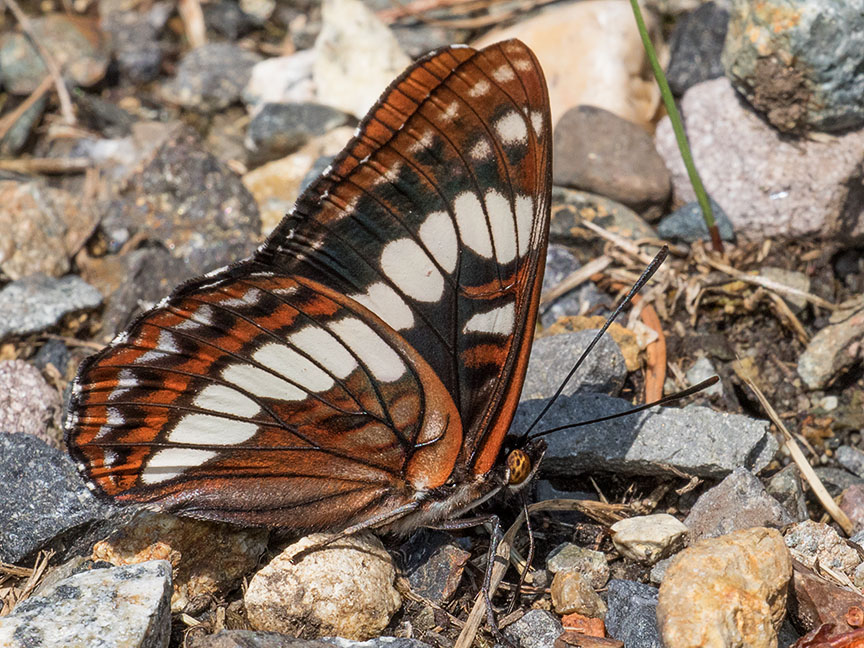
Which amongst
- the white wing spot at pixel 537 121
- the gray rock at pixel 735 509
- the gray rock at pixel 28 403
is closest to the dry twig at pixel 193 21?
the gray rock at pixel 28 403

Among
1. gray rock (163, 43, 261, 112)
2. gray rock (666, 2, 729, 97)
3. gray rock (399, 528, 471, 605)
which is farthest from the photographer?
gray rock (163, 43, 261, 112)

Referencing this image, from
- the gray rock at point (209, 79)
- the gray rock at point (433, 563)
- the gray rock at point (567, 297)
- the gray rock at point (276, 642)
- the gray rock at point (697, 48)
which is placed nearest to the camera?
the gray rock at point (276, 642)

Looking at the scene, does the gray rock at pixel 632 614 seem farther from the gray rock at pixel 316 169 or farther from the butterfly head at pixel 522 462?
the gray rock at pixel 316 169

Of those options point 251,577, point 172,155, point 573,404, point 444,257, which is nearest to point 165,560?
point 251,577

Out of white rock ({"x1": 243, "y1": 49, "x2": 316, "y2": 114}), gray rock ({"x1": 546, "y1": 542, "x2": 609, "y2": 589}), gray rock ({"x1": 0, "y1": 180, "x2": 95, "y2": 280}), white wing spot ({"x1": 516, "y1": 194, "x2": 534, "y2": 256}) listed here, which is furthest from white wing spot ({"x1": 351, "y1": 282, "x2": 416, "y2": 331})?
white rock ({"x1": 243, "y1": 49, "x2": 316, "y2": 114})

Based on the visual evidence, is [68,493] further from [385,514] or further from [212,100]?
[212,100]

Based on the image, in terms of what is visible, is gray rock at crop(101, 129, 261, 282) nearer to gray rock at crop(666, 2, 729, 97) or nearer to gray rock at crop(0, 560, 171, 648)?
gray rock at crop(0, 560, 171, 648)
